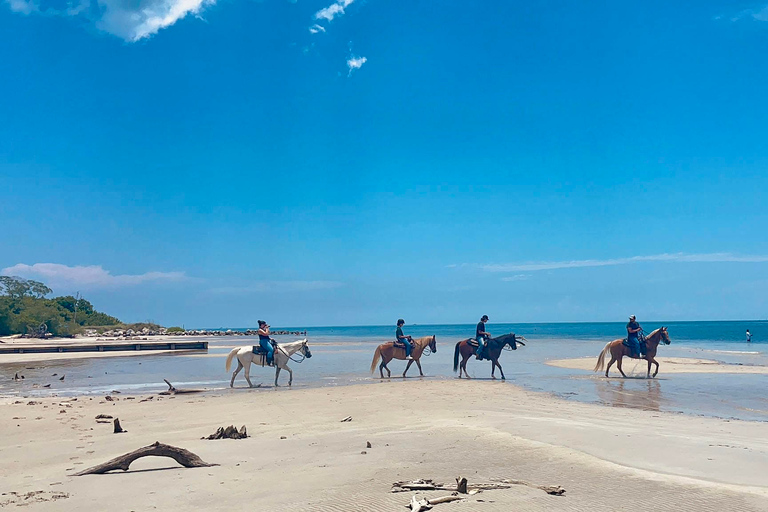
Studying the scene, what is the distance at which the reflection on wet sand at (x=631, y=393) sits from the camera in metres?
13.9

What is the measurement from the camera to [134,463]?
741cm

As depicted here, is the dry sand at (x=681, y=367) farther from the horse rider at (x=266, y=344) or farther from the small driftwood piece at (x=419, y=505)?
the small driftwood piece at (x=419, y=505)

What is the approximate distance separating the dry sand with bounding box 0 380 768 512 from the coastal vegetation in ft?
195

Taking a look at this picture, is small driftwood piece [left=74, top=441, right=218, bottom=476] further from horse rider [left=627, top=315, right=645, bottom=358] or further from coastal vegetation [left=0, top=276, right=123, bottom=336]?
coastal vegetation [left=0, top=276, right=123, bottom=336]

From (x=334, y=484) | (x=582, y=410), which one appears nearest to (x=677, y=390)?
(x=582, y=410)

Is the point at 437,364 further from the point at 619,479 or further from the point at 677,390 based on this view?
the point at 619,479

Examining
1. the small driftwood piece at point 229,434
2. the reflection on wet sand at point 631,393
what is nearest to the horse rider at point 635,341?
the reflection on wet sand at point 631,393

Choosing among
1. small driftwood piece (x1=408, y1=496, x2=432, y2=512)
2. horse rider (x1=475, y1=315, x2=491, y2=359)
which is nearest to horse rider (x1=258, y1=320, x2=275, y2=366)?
horse rider (x1=475, y1=315, x2=491, y2=359)

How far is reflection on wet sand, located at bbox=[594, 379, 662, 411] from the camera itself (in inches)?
549

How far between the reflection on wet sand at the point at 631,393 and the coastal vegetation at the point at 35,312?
6228 cm

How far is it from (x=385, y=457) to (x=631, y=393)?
37.8 ft

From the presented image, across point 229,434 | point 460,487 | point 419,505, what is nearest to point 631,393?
point 229,434

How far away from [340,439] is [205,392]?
10.2m

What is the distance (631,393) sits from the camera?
16234 mm
